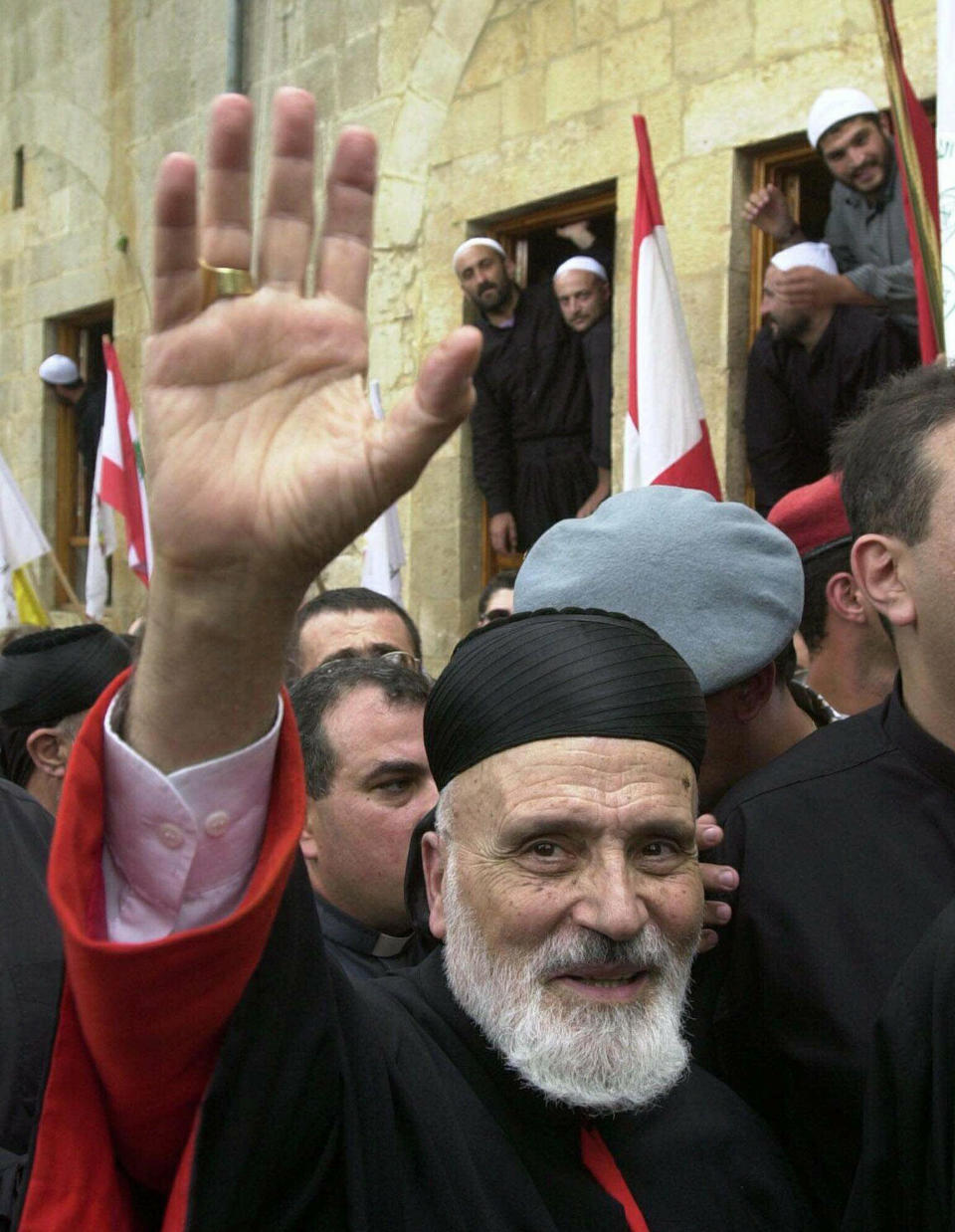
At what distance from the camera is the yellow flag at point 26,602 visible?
7.34m

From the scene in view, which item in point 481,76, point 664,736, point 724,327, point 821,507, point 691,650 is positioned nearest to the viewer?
point 664,736

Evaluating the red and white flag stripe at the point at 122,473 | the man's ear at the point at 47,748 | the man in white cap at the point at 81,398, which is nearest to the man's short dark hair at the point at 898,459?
the man's ear at the point at 47,748

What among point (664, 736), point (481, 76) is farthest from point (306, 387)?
point (481, 76)

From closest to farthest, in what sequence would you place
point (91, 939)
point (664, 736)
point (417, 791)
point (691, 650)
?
point (91, 939) < point (664, 736) < point (691, 650) < point (417, 791)

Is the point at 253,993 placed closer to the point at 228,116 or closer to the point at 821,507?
the point at 228,116

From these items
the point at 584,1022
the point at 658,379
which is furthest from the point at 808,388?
the point at 584,1022

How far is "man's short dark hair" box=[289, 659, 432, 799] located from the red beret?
92 cm

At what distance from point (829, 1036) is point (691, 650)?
0.63 metres

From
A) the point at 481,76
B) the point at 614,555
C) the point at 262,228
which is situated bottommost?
the point at 614,555

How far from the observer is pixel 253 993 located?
134 cm

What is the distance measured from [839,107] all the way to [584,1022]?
4448 millimetres

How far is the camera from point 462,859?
185 cm

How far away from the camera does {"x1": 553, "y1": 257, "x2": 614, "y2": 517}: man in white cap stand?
277 inches

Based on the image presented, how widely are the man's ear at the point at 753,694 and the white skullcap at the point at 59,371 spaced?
987 centimetres
